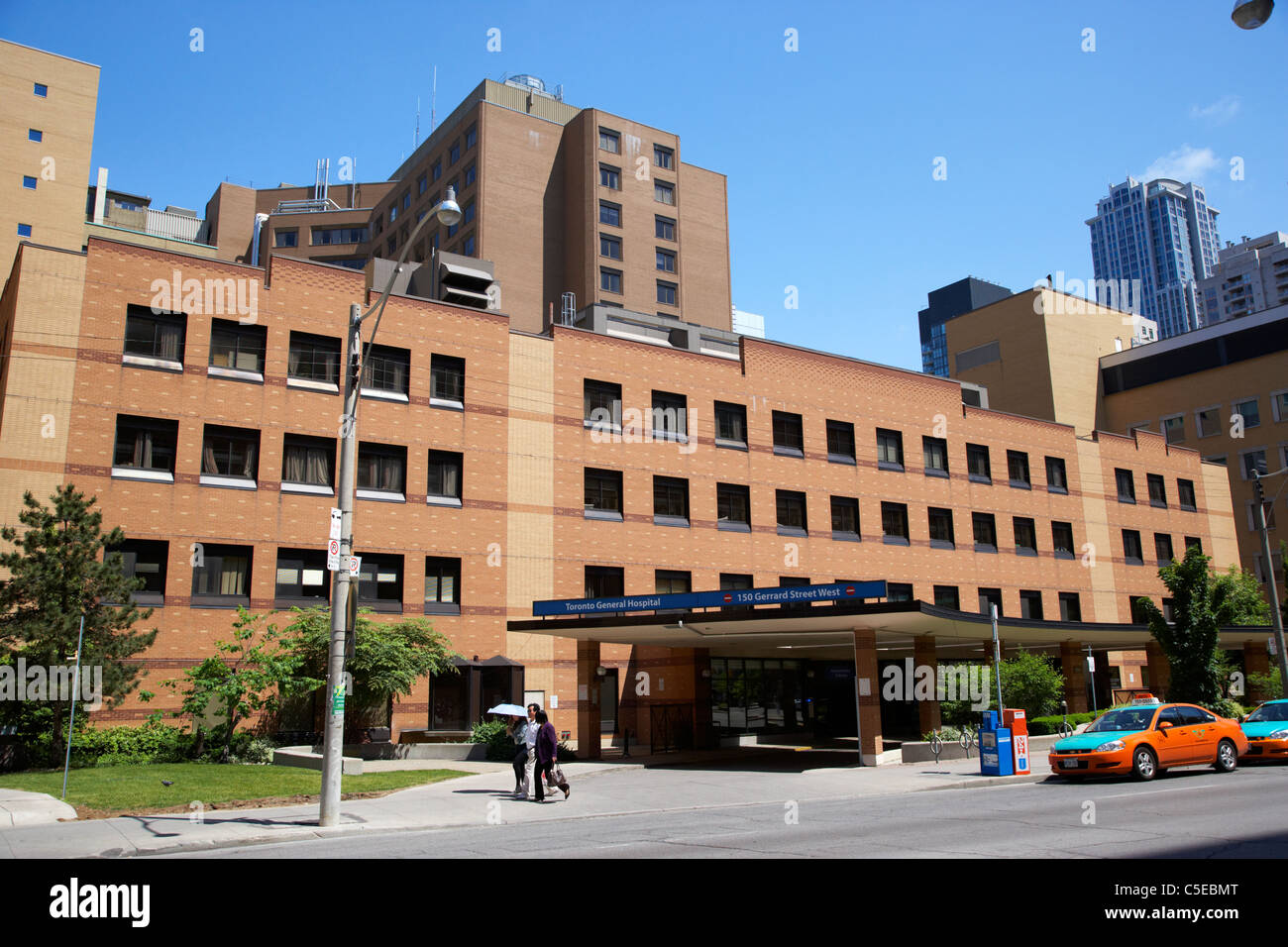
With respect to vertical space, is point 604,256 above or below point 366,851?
above

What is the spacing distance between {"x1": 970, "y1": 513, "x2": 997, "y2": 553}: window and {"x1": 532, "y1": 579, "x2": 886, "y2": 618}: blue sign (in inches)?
962

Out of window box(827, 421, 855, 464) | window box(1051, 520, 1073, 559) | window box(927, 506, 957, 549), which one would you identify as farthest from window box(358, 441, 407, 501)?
window box(1051, 520, 1073, 559)

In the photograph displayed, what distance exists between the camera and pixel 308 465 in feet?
107

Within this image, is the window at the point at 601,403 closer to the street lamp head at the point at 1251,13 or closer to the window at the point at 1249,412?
the street lamp head at the point at 1251,13

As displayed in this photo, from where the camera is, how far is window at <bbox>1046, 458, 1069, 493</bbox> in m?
52.8

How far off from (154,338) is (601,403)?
1568cm

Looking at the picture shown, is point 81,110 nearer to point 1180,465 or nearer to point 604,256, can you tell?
point 604,256

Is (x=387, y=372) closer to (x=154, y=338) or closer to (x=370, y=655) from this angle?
(x=154, y=338)

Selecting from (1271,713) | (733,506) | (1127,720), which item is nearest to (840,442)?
(733,506)

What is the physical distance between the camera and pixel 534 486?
118 ft

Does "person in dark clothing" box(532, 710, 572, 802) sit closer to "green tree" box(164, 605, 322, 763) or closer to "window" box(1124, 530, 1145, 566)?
"green tree" box(164, 605, 322, 763)

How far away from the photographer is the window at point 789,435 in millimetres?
42603

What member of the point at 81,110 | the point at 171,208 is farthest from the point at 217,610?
the point at 171,208

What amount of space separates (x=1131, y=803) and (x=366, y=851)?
464 inches
